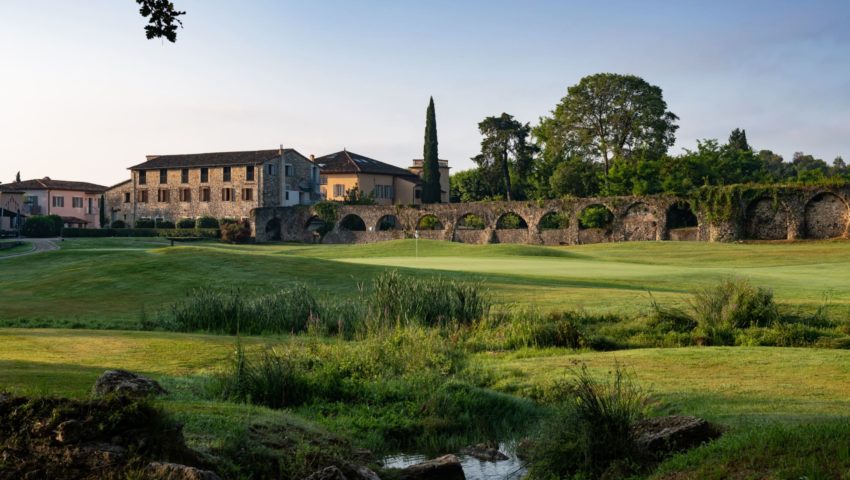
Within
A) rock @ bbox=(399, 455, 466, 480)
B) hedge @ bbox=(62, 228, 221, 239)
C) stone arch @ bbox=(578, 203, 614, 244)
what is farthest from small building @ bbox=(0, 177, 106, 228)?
rock @ bbox=(399, 455, 466, 480)

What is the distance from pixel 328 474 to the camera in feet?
22.7

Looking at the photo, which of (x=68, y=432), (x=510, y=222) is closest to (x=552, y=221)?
(x=510, y=222)

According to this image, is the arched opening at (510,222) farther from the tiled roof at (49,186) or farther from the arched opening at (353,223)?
the tiled roof at (49,186)

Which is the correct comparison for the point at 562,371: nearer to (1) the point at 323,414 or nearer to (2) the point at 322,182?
(1) the point at 323,414

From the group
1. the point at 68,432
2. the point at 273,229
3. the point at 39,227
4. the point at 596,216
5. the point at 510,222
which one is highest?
the point at 596,216

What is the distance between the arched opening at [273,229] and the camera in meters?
75.2

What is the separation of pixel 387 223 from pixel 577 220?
18.4 m

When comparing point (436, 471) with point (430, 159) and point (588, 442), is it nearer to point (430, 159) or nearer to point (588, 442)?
point (588, 442)

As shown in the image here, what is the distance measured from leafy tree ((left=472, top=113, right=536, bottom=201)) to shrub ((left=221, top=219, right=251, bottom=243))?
2511 centimetres

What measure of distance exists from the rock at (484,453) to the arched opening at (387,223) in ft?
205

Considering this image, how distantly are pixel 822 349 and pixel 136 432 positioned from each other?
1081 cm

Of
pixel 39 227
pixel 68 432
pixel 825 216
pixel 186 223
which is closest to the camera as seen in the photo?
pixel 68 432

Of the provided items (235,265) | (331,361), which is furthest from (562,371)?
(235,265)

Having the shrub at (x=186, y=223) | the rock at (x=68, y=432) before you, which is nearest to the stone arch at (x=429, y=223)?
A: the shrub at (x=186, y=223)
